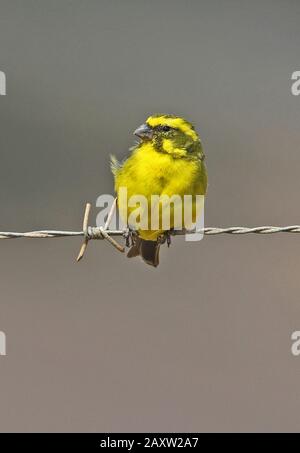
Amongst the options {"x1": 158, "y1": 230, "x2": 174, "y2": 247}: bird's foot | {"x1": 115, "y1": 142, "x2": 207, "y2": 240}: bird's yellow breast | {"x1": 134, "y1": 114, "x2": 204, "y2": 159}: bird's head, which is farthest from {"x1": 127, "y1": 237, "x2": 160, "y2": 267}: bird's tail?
{"x1": 134, "y1": 114, "x2": 204, "y2": 159}: bird's head

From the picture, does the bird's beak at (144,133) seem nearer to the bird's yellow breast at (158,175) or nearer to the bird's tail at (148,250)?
the bird's yellow breast at (158,175)

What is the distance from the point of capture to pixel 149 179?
3.73 meters

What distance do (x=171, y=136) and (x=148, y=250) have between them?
0.51 meters

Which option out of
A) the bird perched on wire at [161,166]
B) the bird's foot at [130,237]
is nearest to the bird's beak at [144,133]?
the bird perched on wire at [161,166]

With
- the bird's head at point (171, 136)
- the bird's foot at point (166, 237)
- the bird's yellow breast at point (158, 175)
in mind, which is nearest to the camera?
the bird's yellow breast at point (158, 175)

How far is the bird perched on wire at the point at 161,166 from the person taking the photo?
3.73 meters

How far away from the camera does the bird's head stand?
3.84m

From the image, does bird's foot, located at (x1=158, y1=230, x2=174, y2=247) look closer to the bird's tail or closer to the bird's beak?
the bird's tail

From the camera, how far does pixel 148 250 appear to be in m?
4.05

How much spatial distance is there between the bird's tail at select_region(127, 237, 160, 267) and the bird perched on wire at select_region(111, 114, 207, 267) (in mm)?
31

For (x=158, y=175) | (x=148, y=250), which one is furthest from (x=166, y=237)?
(x=158, y=175)

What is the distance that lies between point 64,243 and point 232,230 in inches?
169

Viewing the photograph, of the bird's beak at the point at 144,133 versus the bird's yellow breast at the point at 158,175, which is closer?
the bird's yellow breast at the point at 158,175

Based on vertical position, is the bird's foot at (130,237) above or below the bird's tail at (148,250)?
above
